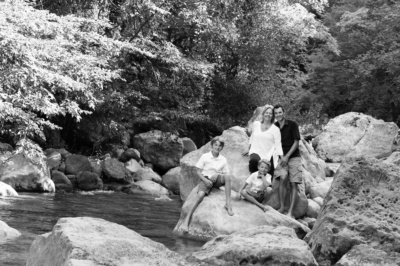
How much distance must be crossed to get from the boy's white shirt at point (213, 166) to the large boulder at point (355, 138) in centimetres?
1208

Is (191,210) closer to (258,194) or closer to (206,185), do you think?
(206,185)

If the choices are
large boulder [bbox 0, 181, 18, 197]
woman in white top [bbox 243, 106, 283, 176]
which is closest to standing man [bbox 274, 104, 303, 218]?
woman in white top [bbox 243, 106, 283, 176]

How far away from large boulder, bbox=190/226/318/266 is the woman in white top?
3.33m

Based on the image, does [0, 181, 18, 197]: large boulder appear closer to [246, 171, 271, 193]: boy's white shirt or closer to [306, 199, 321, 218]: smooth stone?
[246, 171, 271, 193]: boy's white shirt

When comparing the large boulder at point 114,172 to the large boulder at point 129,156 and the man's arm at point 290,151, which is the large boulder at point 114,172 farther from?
the man's arm at point 290,151

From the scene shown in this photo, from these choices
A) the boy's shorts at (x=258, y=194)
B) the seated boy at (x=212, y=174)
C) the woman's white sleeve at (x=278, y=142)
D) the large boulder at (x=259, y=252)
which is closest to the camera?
the large boulder at (x=259, y=252)

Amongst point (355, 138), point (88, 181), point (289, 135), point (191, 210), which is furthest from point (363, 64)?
point (191, 210)

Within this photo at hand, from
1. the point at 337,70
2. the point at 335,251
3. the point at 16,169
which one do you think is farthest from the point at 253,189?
the point at 337,70

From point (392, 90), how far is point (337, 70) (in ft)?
12.8

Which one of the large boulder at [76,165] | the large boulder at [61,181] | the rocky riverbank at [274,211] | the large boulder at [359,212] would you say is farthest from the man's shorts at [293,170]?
the large boulder at [76,165]

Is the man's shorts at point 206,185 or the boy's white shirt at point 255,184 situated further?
the boy's white shirt at point 255,184

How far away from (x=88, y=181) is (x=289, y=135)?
22.9ft

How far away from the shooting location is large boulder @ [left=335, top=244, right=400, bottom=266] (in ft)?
20.1

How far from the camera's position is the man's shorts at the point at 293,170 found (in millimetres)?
9461
